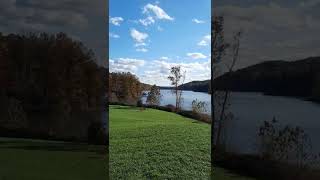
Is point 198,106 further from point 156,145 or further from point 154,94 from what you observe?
point 156,145

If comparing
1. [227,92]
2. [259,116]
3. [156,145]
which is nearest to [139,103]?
[156,145]

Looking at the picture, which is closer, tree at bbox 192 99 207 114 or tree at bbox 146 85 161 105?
tree at bbox 192 99 207 114

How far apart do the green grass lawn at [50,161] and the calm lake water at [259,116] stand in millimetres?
1958

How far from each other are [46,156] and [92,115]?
92cm

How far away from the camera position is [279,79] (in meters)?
6.00

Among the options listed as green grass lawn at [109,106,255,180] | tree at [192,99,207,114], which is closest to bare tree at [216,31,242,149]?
green grass lawn at [109,106,255,180]

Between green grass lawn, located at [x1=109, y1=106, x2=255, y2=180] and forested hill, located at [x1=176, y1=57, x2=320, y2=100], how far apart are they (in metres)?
2.63

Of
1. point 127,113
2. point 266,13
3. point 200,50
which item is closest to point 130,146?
point 127,113

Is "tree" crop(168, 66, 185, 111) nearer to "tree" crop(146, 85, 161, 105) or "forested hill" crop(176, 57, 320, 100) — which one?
"tree" crop(146, 85, 161, 105)

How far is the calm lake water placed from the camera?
5664 mm

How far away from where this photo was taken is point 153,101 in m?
9.79

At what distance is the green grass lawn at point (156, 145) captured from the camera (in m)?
8.88

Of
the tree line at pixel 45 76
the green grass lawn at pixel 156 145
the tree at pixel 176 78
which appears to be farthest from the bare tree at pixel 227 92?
the tree at pixel 176 78

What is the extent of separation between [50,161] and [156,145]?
11.5 feet
